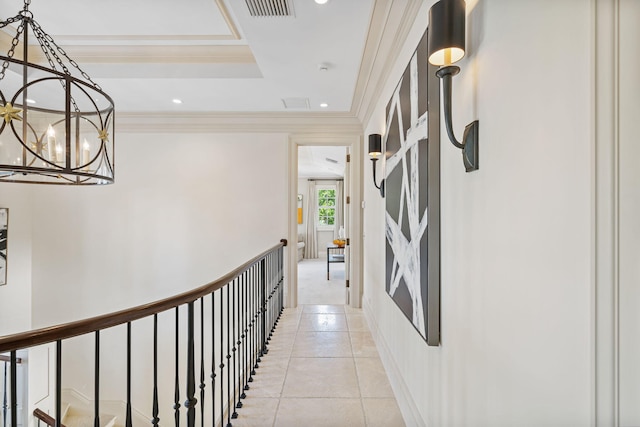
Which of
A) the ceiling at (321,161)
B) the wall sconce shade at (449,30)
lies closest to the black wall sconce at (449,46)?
the wall sconce shade at (449,30)

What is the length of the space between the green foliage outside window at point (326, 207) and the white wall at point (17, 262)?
22.6 feet

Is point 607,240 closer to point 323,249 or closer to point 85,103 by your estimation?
point 85,103

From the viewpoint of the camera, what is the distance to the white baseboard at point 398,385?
175 centimetres

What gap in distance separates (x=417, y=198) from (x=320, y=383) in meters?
1.59

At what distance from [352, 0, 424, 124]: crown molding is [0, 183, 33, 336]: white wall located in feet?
14.8

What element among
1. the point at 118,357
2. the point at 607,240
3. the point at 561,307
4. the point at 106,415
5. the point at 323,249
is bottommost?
the point at 106,415

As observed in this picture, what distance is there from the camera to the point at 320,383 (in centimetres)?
230

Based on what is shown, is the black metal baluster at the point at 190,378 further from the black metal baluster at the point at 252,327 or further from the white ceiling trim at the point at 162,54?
the white ceiling trim at the point at 162,54

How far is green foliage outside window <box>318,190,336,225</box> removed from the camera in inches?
387

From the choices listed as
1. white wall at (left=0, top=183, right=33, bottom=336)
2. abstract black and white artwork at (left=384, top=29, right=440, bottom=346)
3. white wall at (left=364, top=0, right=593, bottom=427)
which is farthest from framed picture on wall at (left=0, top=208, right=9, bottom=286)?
white wall at (left=364, top=0, right=593, bottom=427)

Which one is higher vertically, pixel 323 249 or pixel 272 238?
pixel 272 238

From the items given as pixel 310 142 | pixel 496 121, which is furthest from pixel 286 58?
pixel 496 121

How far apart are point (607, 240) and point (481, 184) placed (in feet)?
1.63

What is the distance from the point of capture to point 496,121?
0.95 m
